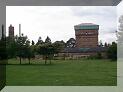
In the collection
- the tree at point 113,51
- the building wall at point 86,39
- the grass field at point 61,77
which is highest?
the building wall at point 86,39

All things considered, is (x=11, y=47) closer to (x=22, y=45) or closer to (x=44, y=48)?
(x=22, y=45)

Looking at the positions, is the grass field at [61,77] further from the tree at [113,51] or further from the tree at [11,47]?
the tree at [113,51]

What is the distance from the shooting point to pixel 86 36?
39.1m

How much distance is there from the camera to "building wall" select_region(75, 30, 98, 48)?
38.5 metres

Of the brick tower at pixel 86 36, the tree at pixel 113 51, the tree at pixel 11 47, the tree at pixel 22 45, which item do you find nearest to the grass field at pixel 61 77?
the tree at pixel 11 47

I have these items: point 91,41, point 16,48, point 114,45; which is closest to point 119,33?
point 114,45

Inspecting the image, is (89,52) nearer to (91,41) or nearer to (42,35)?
(91,41)

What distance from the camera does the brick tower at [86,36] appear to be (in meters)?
38.4

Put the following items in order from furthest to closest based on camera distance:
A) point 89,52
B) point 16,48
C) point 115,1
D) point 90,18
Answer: point 89,52 < point 90,18 < point 16,48 < point 115,1

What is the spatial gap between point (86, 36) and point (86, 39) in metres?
0.43

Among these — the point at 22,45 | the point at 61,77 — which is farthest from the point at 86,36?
the point at 61,77

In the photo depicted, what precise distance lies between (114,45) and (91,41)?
12399 mm

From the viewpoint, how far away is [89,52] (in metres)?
36.6

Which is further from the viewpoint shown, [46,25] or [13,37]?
[46,25]
